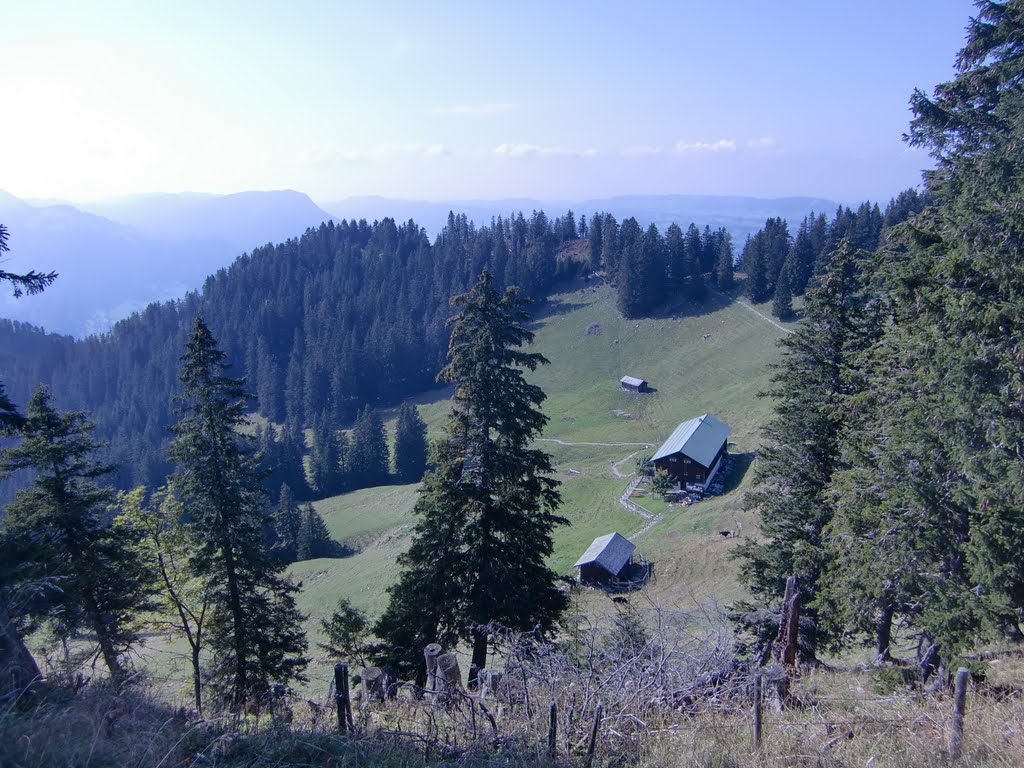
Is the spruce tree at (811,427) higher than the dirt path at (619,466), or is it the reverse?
the spruce tree at (811,427)

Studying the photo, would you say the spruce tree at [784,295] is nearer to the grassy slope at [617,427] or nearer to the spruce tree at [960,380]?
the grassy slope at [617,427]

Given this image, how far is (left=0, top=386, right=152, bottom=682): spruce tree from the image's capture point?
15.8 m

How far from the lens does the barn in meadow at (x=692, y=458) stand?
4966 centimetres

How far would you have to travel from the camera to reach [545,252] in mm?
127188

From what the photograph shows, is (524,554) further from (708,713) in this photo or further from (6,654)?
(6,654)

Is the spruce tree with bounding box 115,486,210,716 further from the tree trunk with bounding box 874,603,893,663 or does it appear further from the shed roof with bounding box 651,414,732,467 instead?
the shed roof with bounding box 651,414,732,467

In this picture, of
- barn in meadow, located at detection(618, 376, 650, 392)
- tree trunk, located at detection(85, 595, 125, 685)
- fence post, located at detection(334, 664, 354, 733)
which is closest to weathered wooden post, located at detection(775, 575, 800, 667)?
fence post, located at detection(334, 664, 354, 733)

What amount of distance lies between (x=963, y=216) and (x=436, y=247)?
5680 inches

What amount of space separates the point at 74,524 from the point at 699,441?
4430 cm

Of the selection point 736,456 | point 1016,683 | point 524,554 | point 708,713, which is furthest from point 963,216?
point 736,456

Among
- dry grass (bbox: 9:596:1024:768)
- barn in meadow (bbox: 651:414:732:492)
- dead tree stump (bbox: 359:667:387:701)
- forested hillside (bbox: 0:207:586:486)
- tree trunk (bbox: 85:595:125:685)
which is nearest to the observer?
dry grass (bbox: 9:596:1024:768)

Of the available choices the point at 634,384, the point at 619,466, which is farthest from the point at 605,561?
the point at 634,384

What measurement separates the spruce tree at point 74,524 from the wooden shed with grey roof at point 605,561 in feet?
77.5

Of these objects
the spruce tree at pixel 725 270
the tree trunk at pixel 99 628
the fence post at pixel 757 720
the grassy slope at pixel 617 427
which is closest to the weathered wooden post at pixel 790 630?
the fence post at pixel 757 720
